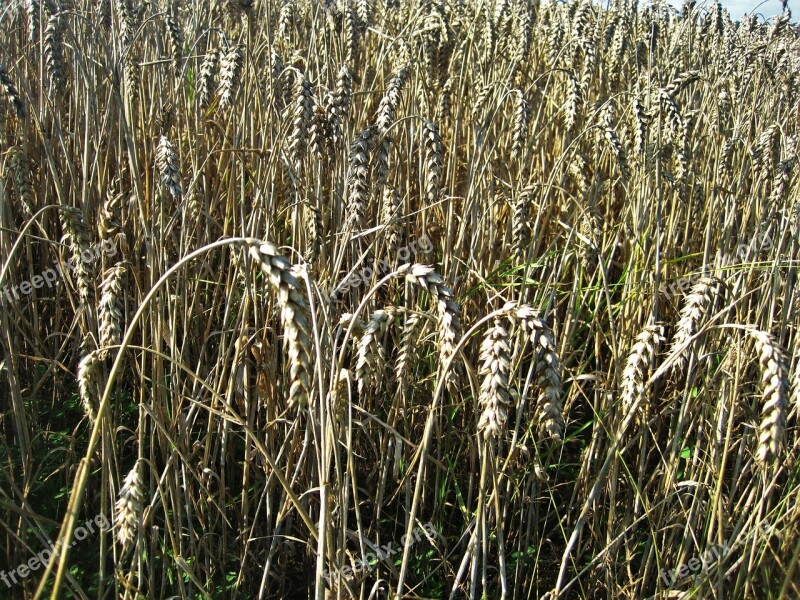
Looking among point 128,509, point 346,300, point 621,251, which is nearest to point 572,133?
point 621,251

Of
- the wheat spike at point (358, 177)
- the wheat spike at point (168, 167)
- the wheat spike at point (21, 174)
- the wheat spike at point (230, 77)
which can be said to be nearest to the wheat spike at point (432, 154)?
the wheat spike at point (358, 177)

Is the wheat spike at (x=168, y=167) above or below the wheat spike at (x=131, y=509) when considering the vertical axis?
above

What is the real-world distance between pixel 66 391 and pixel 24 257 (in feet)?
1.50

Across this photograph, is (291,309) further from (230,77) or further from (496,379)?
(230,77)

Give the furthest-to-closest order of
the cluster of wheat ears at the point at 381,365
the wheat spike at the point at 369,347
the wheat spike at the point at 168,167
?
the wheat spike at the point at 168,167, the cluster of wheat ears at the point at 381,365, the wheat spike at the point at 369,347

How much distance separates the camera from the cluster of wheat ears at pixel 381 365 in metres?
1.37

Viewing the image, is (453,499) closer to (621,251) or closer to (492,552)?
(492,552)

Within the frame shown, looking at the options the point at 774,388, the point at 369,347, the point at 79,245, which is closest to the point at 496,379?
the point at 369,347

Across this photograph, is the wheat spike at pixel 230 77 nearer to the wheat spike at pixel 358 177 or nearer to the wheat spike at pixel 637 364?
the wheat spike at pixel 358 177

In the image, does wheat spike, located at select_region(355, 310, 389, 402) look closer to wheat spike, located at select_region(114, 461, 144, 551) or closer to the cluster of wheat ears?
the cluster of wheat ears

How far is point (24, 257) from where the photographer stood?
2.28 metres

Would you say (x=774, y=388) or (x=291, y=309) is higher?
(x=291, y=309)

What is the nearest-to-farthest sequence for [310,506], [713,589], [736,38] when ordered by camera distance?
→ [713,589]
[310,506]
[736,38]

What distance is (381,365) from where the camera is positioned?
160cm
